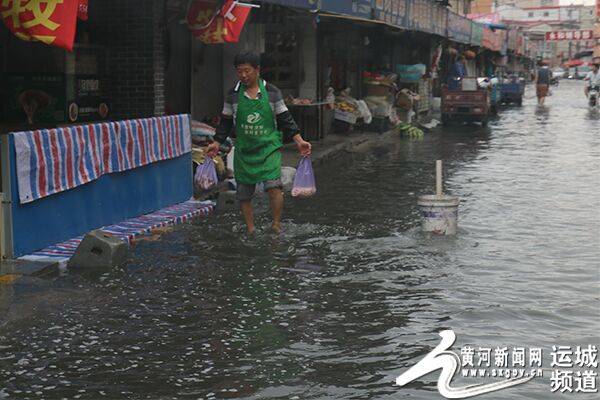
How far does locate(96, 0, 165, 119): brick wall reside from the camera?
13867mm

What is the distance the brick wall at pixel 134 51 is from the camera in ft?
45.5

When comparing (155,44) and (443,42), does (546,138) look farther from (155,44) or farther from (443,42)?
(443,42)

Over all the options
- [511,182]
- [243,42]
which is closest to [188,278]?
[511,182]

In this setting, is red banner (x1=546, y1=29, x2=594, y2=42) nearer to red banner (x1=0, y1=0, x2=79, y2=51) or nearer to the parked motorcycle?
the parked motorcycle

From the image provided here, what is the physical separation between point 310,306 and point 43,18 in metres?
4.00

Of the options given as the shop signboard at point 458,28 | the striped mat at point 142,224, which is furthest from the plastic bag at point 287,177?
the shop signboard at point 458,28

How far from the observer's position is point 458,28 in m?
38.5

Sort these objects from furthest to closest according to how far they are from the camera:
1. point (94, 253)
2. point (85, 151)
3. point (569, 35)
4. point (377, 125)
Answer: point (569, 35) → point (377, 125) → point (85, 151) → point (94, 253)

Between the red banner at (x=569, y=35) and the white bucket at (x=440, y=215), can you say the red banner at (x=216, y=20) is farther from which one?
the red banner at (x=569, y=35)

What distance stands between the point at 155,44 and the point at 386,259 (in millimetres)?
6256
